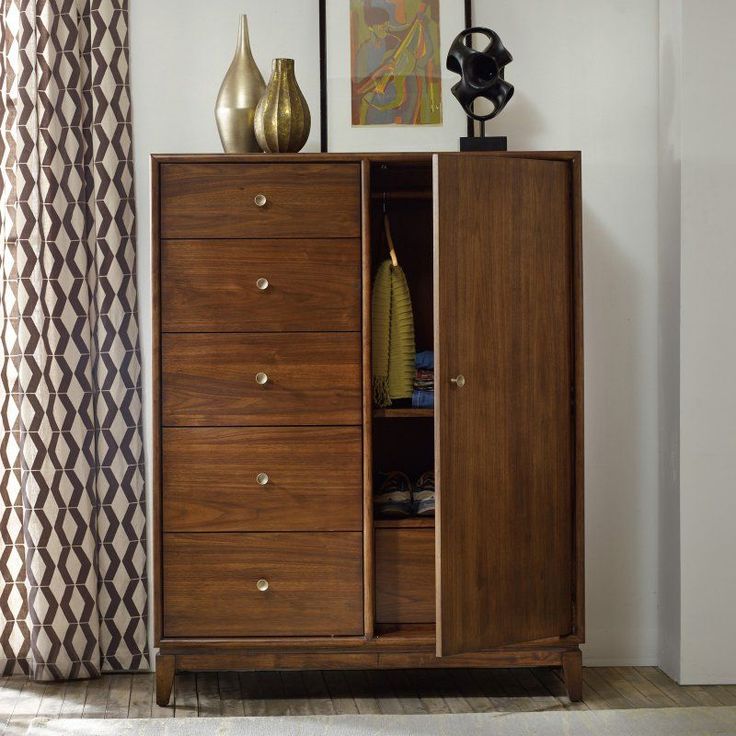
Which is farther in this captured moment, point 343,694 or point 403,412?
point 343,694

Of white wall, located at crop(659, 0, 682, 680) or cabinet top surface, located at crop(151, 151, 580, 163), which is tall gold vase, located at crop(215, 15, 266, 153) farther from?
white wall, located at crop(659, 0, 682, 680)

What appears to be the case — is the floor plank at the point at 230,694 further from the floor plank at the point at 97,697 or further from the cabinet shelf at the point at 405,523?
the cabinet shelf at the point at 405,523

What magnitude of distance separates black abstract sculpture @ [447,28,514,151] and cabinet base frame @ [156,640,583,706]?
1.35m

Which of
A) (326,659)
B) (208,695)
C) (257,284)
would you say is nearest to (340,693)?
(326,659)

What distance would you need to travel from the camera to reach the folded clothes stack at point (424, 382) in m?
2.55

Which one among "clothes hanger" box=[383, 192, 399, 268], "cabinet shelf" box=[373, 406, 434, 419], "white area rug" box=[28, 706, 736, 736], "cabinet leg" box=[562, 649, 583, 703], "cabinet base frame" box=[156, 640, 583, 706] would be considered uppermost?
"clothes hanger" box=[383, 192, 399, 268]

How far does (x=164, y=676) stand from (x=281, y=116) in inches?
59.2

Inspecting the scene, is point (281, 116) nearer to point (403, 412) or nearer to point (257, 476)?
point (403, 412)

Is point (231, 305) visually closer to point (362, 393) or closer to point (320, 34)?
point (362, 393)

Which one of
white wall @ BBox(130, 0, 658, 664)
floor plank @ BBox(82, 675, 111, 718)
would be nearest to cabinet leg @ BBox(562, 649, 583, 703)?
white wall @ BBox(130, 0, 658, 664)

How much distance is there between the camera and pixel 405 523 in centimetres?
252

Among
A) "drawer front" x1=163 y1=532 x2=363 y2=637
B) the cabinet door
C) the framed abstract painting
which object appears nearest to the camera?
the cabinet door

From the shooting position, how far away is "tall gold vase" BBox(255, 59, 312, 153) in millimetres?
2494

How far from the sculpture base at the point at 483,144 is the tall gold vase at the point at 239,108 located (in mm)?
559
